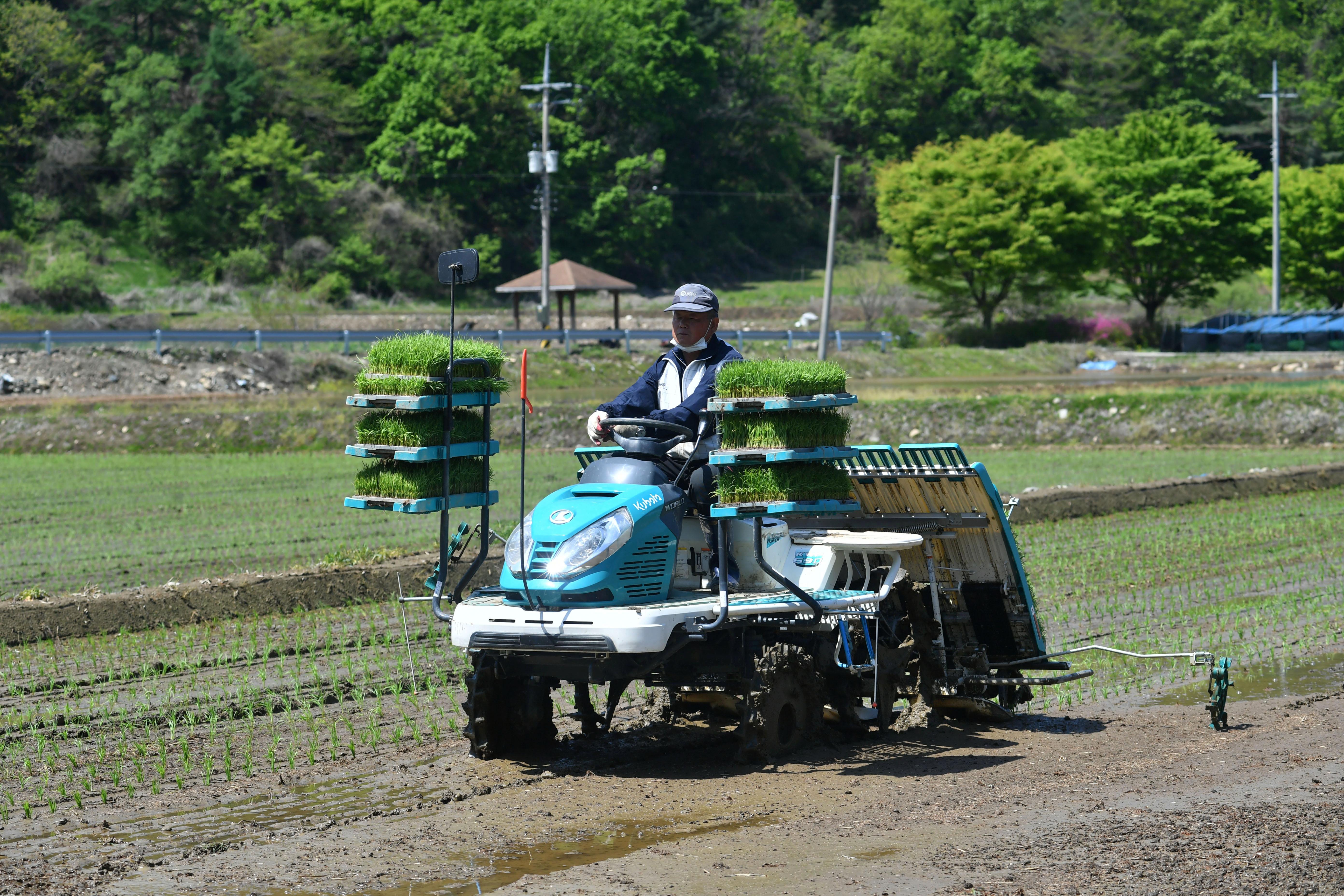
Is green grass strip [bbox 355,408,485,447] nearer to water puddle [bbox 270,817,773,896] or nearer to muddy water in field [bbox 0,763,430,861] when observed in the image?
muddy water in field [bbox 0,763,430,861]

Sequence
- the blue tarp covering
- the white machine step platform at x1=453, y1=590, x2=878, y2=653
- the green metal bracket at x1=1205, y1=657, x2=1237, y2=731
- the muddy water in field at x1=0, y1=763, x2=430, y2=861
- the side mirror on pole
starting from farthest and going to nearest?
1. the blue tarp covering
2. the green metal bracket at x1=1205, y1=657, x2=1237, y2=731
3. the side mirror on pole
4. the white machine step platform at x1=453, y1=590, x2=878, y2=653
5. the muddy water in field at x1=0, y1=763, x2=430, y2=861

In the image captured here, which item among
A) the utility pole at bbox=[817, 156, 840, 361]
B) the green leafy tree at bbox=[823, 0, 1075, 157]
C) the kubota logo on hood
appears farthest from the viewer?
the green leafy tree at bbox=[823, 0, 1075, 157]

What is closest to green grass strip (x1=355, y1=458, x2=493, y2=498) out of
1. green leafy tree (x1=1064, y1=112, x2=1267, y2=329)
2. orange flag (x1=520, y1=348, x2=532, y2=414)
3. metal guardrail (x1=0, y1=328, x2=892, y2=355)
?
orange flag (x1=520, y1=348, x2=532, y2=414)

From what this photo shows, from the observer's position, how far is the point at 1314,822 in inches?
252

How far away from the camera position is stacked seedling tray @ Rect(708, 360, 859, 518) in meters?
7.21

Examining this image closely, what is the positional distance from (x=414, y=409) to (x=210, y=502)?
50.6ft

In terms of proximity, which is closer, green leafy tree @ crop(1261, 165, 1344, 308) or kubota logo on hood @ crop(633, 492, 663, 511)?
kubota logo on hood @ crop(633, 492, 663, 511)

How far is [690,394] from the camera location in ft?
26.6

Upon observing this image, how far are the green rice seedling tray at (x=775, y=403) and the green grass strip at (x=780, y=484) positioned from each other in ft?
0.94

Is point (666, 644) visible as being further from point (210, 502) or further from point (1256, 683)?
point (210, 502)

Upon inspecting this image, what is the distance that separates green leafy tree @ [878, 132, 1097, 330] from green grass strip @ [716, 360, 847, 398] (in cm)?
5227

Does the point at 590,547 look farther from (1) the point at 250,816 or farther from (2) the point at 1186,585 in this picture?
(2) the point at 1186,585

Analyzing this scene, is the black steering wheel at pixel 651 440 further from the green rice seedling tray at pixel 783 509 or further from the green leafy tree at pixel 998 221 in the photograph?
the green leafy tree at pixel 998 221

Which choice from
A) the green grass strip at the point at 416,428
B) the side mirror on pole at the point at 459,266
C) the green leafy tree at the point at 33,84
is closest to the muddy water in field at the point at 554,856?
the green grass strip at the point at 416,428
